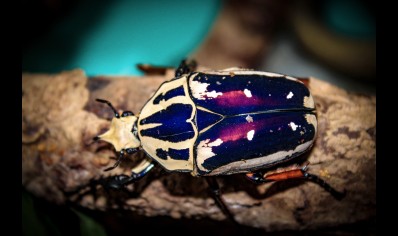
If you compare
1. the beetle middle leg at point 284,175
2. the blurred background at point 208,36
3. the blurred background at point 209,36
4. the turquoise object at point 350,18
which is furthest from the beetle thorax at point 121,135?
the turquoise object at point 350,18

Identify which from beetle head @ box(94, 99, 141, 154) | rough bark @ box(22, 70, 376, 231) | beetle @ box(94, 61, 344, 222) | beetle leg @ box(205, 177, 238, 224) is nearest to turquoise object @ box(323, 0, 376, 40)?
rough bark @ box(22, 70, 376, 231)

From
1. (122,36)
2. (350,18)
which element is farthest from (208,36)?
(350,18)

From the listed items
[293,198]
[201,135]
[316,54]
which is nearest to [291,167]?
[293,198]

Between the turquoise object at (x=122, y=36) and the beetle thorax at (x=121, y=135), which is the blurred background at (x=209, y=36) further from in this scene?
the beetle thorax at (x=121, y=135)

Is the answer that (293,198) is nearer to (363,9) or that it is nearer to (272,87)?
(272,87)

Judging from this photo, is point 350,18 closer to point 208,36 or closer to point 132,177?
point 208,36

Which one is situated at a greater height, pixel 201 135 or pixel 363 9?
pixel 363 9
